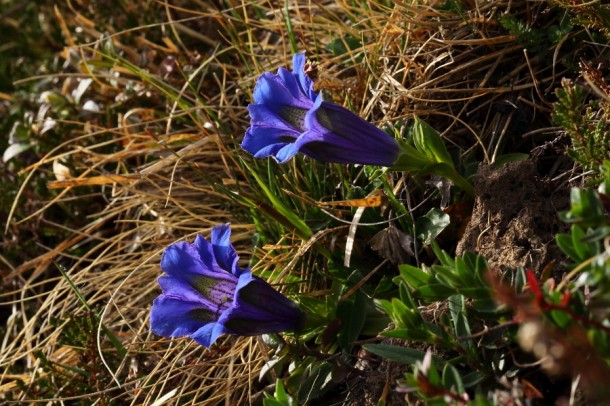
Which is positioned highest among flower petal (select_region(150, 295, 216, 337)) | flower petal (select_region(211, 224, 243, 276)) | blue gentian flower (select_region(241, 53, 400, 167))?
blue gentian flower (select_region(241, 53, 400, 167))

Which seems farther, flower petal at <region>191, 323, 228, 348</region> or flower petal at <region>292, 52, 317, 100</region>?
flower petal at <region>292, 52, 317, 100</region>

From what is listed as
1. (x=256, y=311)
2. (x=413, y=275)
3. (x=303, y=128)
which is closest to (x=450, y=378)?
(x=413, y=275)

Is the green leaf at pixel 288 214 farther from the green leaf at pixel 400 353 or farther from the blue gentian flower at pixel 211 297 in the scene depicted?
the green leaf at pixel 400 353

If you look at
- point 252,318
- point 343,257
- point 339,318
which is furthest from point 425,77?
point 252,318

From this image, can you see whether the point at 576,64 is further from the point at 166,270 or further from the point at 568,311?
the point at 166,270

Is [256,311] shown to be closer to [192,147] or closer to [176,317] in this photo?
[176,317]

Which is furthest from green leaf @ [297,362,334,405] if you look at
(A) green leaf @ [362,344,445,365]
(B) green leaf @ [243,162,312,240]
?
(B) green leaf @ [243,162,312,240]

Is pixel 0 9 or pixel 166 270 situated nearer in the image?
pixel 166 270

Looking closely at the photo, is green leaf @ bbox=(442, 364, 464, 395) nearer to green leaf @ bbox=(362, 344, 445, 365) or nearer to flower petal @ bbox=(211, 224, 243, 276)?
green leaf @ bbox=(362, 344, 445, 365)
